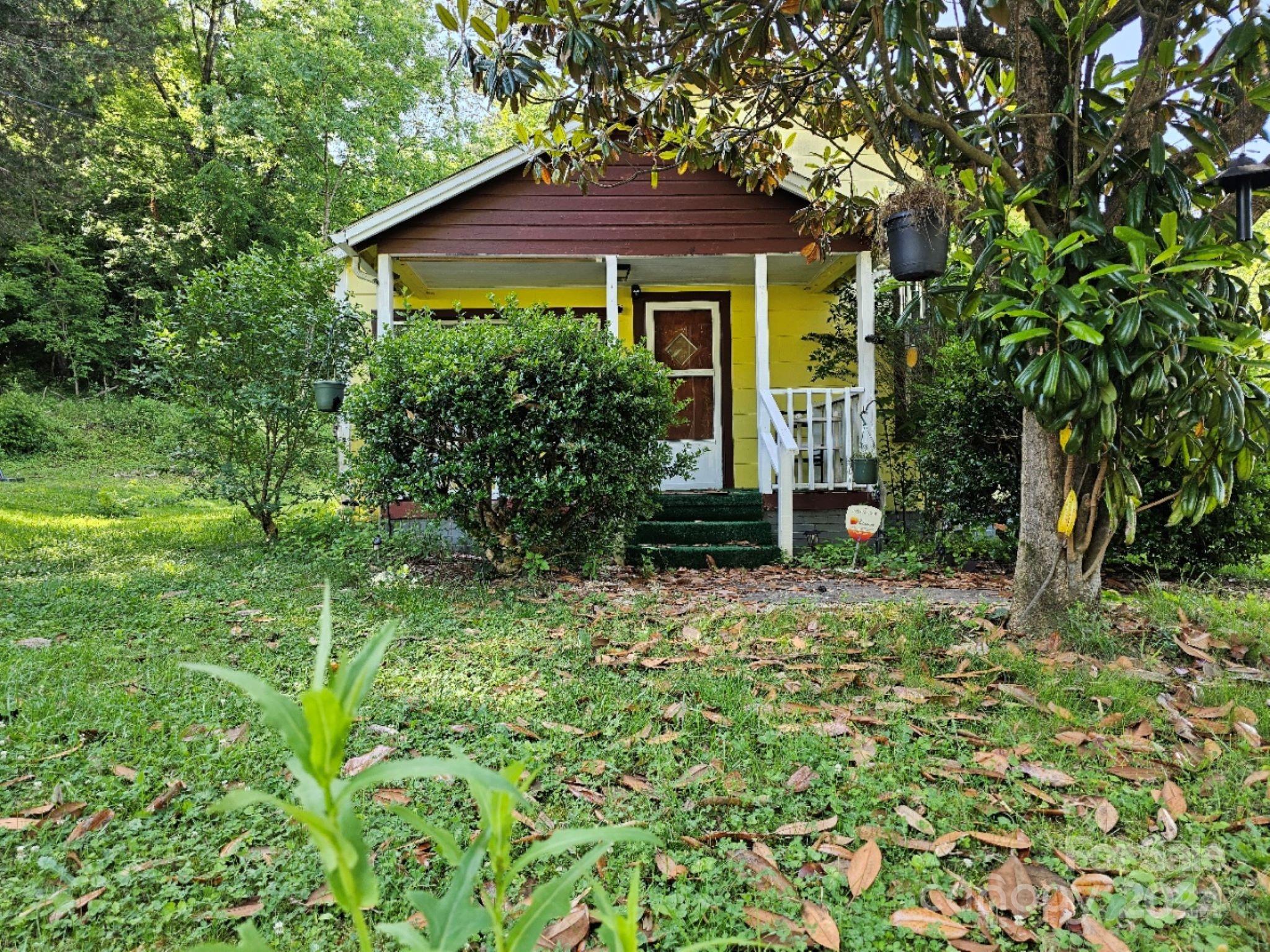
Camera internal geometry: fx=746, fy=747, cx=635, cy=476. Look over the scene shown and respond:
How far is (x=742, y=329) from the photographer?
31.8 ft

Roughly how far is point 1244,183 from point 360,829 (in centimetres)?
390

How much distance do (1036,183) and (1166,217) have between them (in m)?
0.70

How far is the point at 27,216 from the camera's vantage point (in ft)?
45.4

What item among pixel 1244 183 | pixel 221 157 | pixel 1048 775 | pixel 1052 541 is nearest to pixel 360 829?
pixel 1048 775

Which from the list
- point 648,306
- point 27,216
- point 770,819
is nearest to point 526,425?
point 770,819

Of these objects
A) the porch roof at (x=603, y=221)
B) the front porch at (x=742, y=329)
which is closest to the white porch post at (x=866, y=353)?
the front porch at (x=742, y=329)

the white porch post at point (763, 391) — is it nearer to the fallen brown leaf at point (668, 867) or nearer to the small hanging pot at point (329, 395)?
the small hanging pot at point (329, 395)

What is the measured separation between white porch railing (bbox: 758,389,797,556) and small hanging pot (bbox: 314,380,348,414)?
3.91 m

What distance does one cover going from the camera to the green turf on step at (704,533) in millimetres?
7039

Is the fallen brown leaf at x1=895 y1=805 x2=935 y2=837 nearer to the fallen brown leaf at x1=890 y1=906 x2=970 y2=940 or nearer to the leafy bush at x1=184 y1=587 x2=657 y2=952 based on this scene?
the fallen brown leaf at x1=890 y1=906 x2=970 y2=940

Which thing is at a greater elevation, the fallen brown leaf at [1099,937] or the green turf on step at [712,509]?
the green turf on step at [712,509]

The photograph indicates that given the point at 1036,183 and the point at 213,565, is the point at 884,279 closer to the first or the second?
the point at 1036,183

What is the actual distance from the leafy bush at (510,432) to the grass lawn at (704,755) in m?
0.78

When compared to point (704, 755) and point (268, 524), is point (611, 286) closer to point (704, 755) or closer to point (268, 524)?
point (268, 524)
